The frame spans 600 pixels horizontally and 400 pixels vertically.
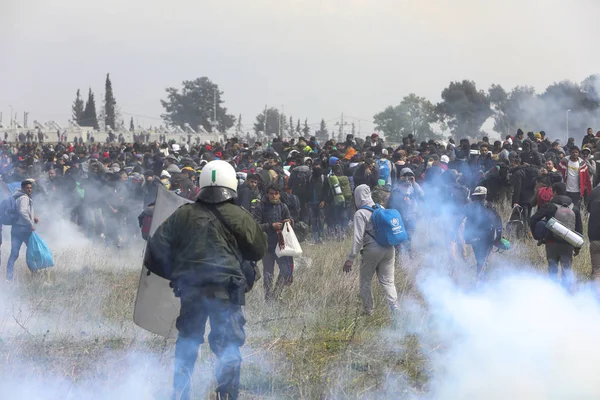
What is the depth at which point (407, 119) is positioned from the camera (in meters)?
46.4

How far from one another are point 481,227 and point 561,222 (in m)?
1.23

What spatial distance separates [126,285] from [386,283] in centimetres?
434

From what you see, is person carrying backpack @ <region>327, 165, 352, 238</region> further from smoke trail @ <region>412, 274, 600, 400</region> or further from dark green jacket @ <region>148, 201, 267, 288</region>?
dark green jacket @ <region>148, 201, 267, 288</region>

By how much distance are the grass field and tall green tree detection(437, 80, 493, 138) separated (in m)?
26.0

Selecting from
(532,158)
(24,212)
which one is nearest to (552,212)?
(532,158)

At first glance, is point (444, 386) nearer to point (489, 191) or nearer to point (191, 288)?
point (191, 288)

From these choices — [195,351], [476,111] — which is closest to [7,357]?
[195,351]

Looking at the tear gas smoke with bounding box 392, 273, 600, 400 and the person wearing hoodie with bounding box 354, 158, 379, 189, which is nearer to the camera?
the tear gas smoke with bounding box 392, 273, 600, 400

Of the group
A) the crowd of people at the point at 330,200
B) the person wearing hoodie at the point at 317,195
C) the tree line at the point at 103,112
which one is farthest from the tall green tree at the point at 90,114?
the person wearing hoodie at the point at 317,195

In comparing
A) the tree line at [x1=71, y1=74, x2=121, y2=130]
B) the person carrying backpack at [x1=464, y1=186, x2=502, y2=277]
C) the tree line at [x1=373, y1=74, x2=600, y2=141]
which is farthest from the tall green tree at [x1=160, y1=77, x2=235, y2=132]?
the person carrying backpack at [x1=464, y1=186, x2=502, y2=277]

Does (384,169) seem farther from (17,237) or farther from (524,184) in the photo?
(17,237)

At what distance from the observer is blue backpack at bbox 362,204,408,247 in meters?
8.58

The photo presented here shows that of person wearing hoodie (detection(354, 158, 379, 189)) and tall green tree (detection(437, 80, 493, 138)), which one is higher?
tall green tree (detection(437, 80, 493, 138))

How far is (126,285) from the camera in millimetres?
11219
